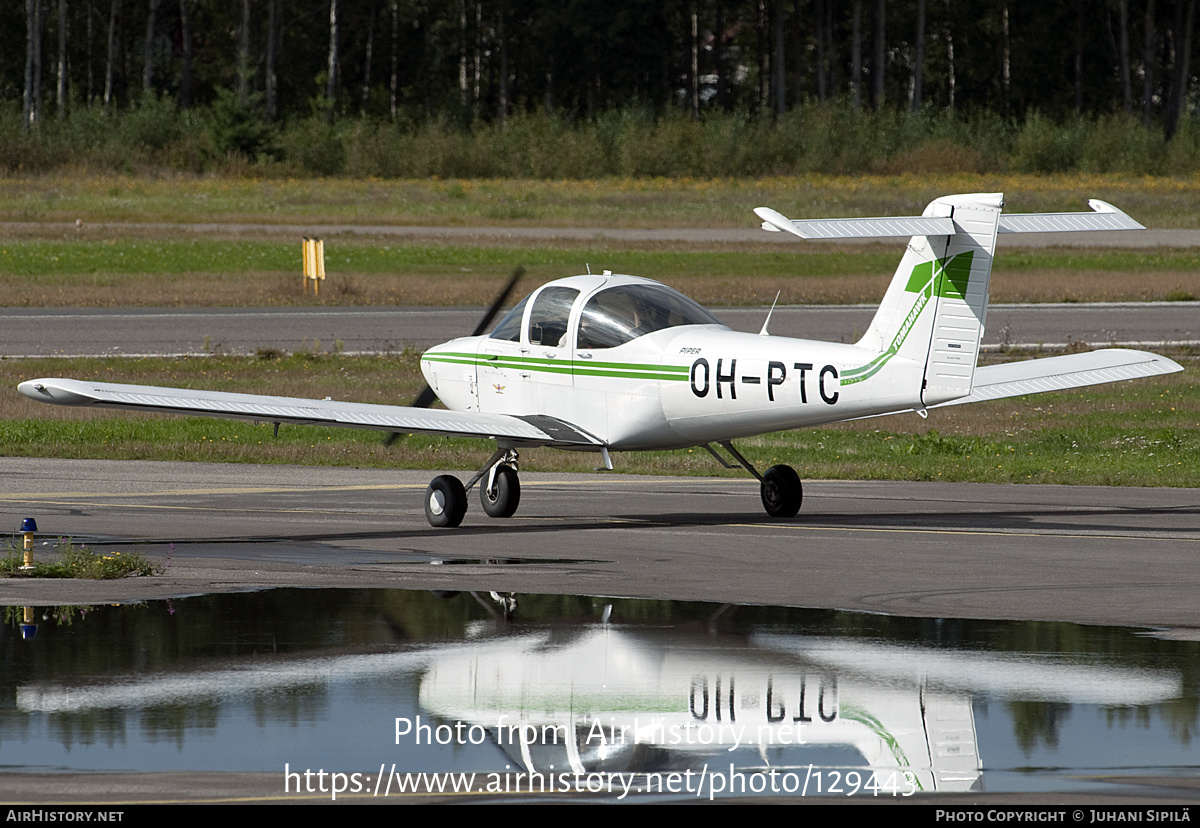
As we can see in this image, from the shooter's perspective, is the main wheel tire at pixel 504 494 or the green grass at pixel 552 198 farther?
the green grass at pixel 552 198

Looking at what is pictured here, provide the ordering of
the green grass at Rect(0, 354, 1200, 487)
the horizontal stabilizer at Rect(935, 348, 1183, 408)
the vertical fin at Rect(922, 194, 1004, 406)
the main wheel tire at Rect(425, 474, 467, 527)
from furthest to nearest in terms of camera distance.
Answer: the green grass at Rect(0, 354, 1200, 487), the main wheel tire at Rect(425, 474, 467, 527), the horizontal stabilizer at Rect(935, 348, 1183, 408), the vertical fin at Rect(922, 194, 1004, 406)

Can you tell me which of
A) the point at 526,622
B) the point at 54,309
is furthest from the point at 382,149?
the point at 526,622

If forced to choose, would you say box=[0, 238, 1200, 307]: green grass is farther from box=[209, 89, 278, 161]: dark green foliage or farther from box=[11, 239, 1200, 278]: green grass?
box=[209, 89, 278, 161]: dark green foliage

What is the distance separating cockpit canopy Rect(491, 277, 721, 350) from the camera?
50.5 feet

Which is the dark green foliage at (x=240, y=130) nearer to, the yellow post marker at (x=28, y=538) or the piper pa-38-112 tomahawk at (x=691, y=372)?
the piper pa-38-112 tomahawk at (x=691, y=372)

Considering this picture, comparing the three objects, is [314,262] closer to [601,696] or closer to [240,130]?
[601,696]

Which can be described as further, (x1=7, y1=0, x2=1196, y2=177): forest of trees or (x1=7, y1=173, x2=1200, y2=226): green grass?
(x1=7, y1=0, x2=1196, y2=177): forest of trees

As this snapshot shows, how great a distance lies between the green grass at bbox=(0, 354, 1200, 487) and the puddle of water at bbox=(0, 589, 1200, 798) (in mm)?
9790

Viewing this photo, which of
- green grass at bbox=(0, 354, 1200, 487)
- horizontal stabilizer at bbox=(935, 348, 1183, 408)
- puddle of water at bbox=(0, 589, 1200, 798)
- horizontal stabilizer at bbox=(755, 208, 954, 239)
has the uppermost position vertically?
horizontal stabilizer at bbox=(755, 208, 954, 239)

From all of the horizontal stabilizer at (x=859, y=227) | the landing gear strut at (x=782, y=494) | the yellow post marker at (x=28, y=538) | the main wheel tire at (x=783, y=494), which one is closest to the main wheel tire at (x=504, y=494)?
the landing gear strut at (x=782, y=494)

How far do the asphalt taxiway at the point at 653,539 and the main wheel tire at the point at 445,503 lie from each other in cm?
14

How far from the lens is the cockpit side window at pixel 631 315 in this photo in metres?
15.4

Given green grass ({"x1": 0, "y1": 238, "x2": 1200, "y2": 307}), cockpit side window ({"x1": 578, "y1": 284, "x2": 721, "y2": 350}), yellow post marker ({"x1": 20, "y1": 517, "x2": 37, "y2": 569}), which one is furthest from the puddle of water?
green grass ({"x1": 0, "y1": 238, "x2": 1200, "y2": 307})

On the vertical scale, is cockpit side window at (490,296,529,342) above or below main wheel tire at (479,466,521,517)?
above
